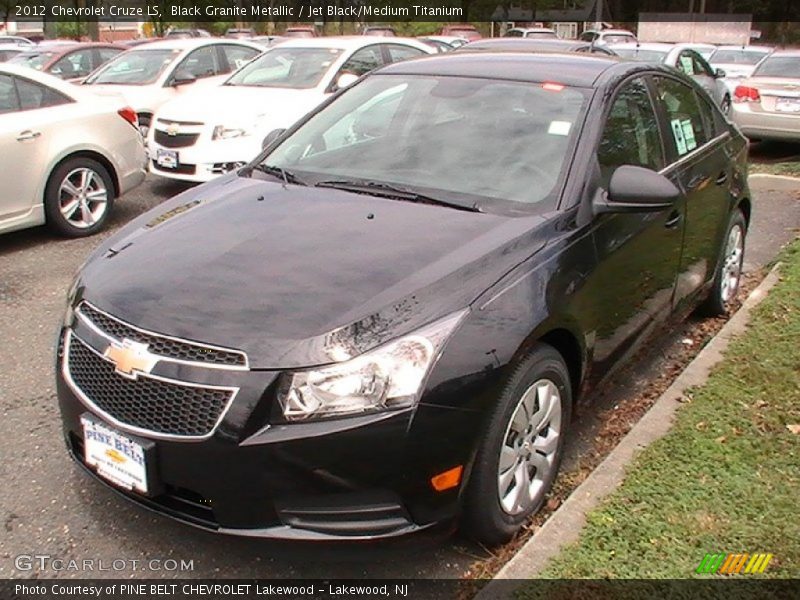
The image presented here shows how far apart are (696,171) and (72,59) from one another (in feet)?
37.7

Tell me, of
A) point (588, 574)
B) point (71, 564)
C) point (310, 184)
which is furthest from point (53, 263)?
point (588, 574)

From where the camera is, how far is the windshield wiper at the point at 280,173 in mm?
3697

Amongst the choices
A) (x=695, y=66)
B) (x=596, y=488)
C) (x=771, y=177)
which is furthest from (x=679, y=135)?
(x=695, y=66)

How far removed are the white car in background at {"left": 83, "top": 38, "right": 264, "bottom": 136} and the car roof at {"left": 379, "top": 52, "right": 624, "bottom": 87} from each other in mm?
6308

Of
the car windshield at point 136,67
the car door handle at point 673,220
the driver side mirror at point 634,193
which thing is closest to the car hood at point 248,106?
the car windshield at point 136,67

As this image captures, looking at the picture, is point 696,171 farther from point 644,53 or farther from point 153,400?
point 644,53

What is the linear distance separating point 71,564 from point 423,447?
4.60 feet

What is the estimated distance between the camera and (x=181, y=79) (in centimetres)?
1038

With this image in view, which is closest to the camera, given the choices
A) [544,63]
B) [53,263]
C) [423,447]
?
[423,447]

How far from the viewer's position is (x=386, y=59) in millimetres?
9453

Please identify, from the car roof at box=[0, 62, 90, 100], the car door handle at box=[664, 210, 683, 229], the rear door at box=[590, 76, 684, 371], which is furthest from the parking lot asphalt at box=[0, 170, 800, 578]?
the car roof at box=[0, 62, 90, 100]

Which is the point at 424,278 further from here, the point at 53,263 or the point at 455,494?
the point at 53,263

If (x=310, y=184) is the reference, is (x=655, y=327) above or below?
below

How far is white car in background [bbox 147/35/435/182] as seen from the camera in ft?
26.0
